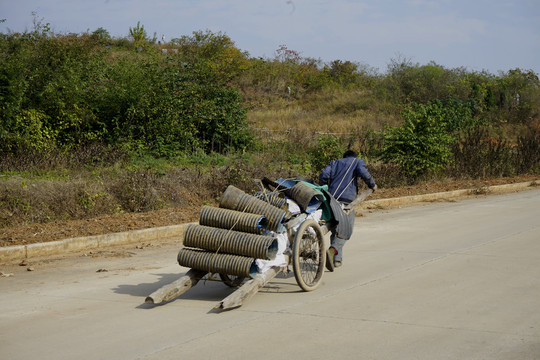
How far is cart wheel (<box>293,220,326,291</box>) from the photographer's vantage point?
8305 millimetres

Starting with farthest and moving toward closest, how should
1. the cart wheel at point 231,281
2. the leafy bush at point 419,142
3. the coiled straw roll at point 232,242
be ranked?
the leafy bush at point 419,142, the cart wheel at point 231,281, the coiled straw roll at point 232,242

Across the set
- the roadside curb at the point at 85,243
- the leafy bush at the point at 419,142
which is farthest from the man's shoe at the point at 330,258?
the leafy bush at the point at 419,142

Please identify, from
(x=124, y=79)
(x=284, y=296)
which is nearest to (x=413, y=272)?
(x=284, y=296)

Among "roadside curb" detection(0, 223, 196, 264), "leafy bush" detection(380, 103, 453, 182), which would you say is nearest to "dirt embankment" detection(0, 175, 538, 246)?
"roadside curb" detection(0, 223, 196, 264)

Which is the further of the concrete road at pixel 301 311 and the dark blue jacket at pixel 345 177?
the dark blue jacket at pixel 345 177

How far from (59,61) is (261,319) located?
19.3 meters

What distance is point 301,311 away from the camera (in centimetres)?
737

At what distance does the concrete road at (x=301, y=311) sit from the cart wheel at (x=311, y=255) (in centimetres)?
18

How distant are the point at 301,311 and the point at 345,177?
3.19m

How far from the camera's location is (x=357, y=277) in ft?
30.4

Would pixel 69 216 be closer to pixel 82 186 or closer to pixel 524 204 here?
pixel 82 186

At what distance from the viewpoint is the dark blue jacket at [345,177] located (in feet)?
33.0

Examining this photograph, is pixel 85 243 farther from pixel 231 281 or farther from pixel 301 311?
pixel 301 311

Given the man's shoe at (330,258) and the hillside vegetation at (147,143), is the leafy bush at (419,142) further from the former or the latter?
the man's shoe at (330,258)
